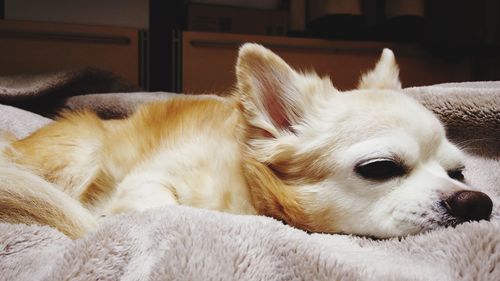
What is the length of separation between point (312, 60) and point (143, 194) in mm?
1927

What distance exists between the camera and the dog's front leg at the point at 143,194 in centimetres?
77

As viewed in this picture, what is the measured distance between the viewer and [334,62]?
2.62 m

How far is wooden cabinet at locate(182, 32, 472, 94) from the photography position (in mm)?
2402

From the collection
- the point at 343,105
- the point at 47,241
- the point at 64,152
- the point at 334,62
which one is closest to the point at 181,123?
the point at 64,152

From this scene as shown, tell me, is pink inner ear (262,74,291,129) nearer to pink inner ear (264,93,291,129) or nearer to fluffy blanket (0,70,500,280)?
pink inner ear (264,93,291,129)

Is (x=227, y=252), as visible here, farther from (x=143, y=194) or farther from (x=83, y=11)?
(x=83, y=11)

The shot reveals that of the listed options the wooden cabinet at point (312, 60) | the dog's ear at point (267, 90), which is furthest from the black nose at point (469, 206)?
the wooden cabinet at point (312, 60)

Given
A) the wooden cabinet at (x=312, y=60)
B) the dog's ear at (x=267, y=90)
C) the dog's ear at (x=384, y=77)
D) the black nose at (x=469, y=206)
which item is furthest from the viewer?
the wooden cabinet at (x=312, y=60)

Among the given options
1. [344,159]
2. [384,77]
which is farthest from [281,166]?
[384,77]

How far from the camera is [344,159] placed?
694mm

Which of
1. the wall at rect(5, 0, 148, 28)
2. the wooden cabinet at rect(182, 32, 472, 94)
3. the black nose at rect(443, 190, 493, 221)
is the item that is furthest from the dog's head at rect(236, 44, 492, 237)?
the wall at rect(5, 0, 148, 28)

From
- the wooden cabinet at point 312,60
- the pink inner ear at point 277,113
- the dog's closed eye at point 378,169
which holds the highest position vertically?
the pink inner ear at point 277,113

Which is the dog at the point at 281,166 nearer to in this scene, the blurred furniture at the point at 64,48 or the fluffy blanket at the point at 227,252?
the fluffy blanket at the point at 227,252

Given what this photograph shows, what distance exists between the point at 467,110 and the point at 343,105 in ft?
1.32
